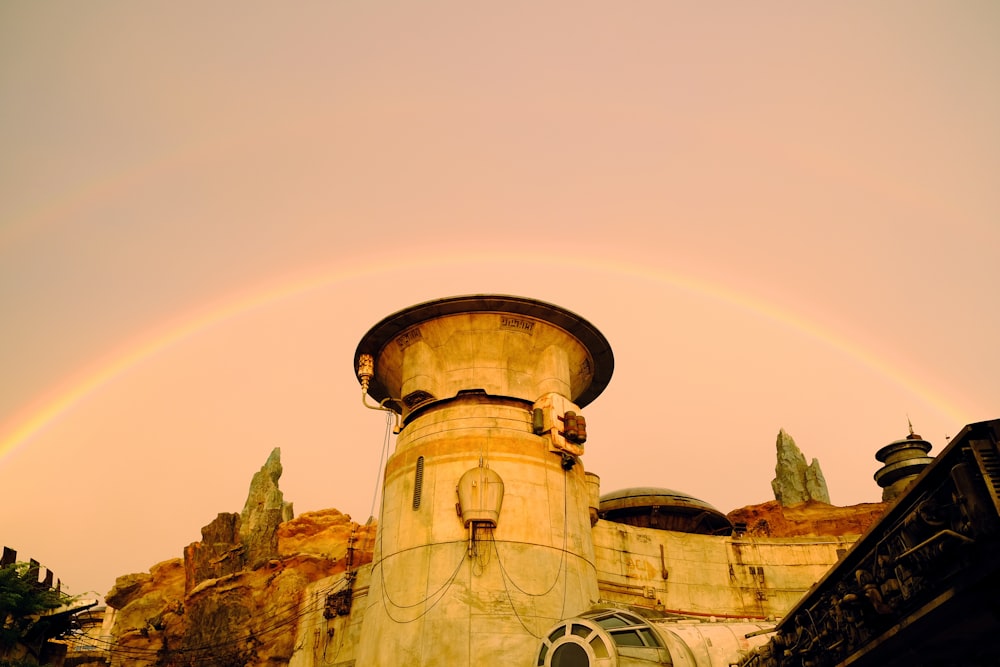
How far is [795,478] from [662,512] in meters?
56.0

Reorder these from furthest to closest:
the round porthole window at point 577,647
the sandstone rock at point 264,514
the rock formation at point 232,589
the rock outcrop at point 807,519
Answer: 1. the rock outcrop at point 807,519
2. the sandstone rock at point 264,514
3. the rock formation at point 232,589
4. the round porthole window at point 577,647

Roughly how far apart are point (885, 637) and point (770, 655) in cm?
739

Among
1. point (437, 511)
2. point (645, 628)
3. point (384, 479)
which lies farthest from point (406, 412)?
point (645, 628)

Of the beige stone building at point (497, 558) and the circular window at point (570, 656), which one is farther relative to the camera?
the beige stone building at point (497, 558)

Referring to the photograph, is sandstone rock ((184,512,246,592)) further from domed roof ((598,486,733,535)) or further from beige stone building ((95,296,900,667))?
domed roof ((598,486,733,535))

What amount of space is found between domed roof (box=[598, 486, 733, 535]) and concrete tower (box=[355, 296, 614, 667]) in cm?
1187

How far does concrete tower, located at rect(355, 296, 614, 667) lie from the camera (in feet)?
97.8

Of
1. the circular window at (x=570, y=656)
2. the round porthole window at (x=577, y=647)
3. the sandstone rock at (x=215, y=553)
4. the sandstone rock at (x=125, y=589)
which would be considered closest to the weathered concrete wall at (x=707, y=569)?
the round porthole window at (x=577, y=647)

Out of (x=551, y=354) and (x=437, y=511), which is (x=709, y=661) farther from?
(x=551, y=354)

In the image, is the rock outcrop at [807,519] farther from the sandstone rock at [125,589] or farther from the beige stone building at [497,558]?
the sandstone rock at [125,589]

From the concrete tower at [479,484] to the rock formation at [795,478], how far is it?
221 ft

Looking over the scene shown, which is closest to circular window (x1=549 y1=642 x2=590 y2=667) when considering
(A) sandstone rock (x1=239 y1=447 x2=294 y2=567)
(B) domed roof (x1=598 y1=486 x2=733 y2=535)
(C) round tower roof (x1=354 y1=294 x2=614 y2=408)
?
(C) round tower roof (x1=354 y1=294 x2=614 y2=408)

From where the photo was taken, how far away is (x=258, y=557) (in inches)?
2544

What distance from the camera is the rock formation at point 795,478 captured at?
320 feet
